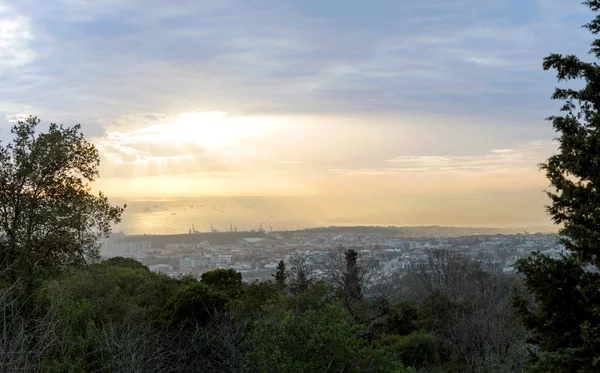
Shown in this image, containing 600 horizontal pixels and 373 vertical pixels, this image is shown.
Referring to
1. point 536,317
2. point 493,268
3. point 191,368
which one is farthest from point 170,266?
point 536,317

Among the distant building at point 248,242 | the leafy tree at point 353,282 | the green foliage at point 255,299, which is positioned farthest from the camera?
the distant building at point 248,242

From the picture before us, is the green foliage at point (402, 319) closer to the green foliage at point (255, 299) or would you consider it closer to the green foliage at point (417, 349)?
the green foliage at point (417, 349)

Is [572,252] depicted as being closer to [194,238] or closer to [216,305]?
[216,305]

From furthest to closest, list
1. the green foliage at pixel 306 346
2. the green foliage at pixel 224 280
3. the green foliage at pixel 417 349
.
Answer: the green foliage at pixel 224 280 < the green foliage at pixel 417 349 < the green foliage at pixel 306 346

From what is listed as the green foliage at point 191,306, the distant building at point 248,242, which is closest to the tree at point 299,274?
the green foliage at point 191,306

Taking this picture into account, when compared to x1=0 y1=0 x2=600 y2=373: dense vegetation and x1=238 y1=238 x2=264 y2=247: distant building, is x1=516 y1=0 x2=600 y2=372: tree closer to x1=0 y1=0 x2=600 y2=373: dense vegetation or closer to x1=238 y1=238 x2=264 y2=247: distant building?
x1=0 y1=0 x2=600 y2=373: dense vegetation
